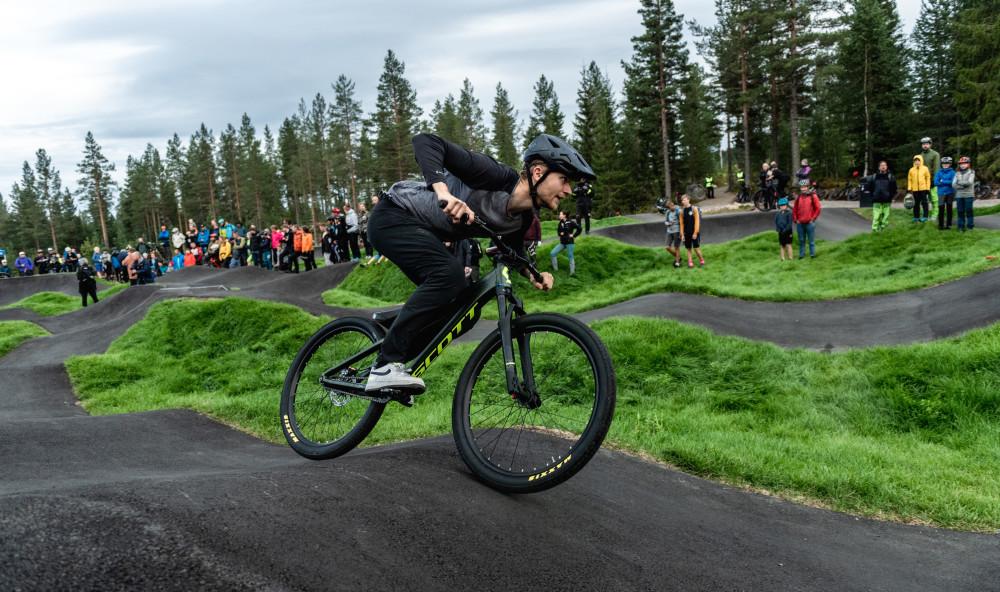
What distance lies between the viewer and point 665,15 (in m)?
56.7

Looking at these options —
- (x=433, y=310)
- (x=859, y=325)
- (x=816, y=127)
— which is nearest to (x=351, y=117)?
(x=816, y=127)

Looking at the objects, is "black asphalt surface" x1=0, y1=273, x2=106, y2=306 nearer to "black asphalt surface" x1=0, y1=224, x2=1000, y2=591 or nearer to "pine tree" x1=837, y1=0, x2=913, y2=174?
"black asphalt surface" x1=0, y1=224, x2=1000, y2=591

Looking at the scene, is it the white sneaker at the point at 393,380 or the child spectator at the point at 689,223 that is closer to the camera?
the white sneaker at the point at 393,380

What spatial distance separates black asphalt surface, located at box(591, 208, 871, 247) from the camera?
93.6 feet

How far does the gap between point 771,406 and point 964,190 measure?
14.1 m

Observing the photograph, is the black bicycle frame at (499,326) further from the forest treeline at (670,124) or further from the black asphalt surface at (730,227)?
the forest treeline at (670,124)

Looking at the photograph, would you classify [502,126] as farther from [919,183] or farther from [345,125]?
[919,183]

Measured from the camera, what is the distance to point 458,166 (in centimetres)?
429

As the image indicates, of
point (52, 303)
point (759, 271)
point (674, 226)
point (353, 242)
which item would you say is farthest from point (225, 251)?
point (759, 271)

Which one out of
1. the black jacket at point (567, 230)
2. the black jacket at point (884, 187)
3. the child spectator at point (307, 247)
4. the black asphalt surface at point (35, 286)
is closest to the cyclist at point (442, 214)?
the black jacket at point (567, 230)

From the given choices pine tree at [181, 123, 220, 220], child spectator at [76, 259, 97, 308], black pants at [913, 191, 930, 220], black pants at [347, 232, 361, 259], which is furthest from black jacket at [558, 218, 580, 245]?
pine tree at [181, 123, 220, 220]

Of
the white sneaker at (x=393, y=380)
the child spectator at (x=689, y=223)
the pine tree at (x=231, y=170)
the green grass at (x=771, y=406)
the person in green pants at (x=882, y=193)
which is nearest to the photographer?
the white sneaker at (x=393, y=380)

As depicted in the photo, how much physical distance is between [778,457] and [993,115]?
50.0 metres

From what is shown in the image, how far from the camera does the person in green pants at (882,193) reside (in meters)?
20.2
